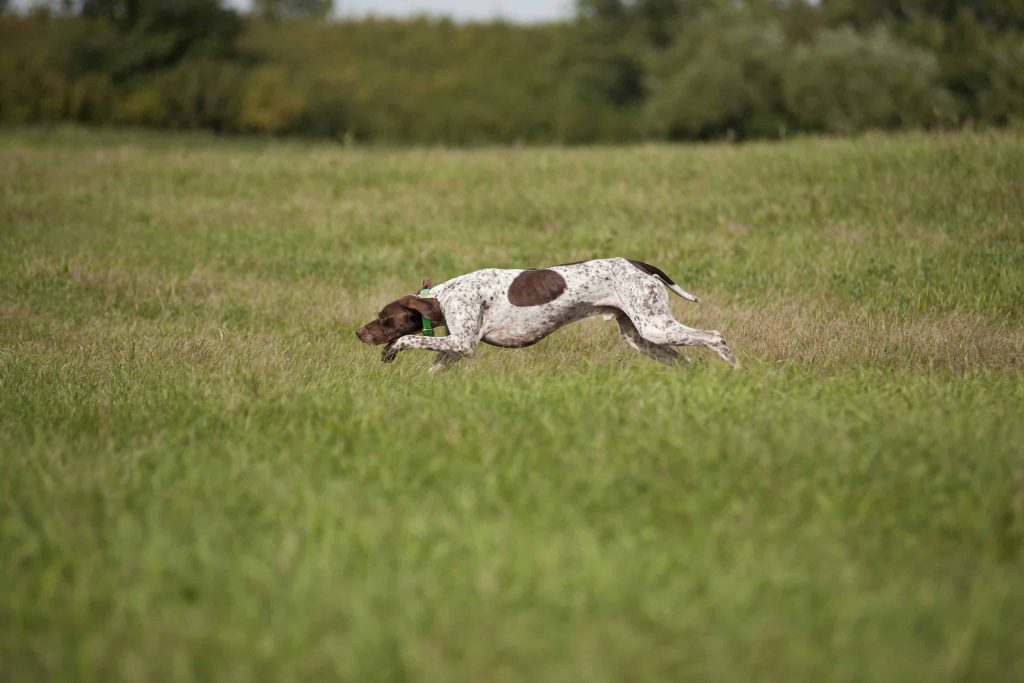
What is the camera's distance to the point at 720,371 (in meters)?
6.70

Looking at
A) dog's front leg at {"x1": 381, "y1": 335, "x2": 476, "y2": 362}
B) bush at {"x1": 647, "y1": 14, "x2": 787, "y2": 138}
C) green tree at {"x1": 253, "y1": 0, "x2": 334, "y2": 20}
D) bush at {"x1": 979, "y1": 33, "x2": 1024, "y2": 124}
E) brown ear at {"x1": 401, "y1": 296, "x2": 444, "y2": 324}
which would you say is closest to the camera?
dog's front leg at {"x1": 381, "y1": 335, "x2": 476, "y2": 362}

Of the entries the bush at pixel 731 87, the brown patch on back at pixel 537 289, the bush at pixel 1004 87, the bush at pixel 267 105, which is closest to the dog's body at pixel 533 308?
the brown patch on back at pixel 537 289

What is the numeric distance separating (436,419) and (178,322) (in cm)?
518

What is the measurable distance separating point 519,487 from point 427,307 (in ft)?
9.05

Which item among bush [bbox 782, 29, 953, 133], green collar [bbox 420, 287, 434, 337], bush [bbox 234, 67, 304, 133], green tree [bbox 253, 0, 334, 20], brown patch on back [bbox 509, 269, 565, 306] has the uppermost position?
green tree [bbox 253, 0, 334, 20]

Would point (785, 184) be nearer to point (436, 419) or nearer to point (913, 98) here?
point (436, 419)

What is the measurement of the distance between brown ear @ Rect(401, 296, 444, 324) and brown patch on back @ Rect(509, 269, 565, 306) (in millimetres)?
524

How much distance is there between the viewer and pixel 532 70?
43.4 m

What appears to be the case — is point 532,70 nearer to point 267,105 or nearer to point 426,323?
point 267,105

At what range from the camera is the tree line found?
30.2 m

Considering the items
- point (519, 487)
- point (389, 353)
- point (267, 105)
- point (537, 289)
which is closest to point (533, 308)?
point (537, 289)

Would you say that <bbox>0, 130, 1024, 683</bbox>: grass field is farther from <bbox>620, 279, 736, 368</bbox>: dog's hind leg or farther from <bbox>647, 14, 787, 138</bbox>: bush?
<bbox>647, 14, 787, 138</bbox>: bush

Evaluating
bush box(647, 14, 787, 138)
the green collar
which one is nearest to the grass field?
the green collar

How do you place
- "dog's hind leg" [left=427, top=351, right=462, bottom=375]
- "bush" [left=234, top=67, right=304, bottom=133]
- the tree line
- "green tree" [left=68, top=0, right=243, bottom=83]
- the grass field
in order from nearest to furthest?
the grass field, "dog's hind leg" [left=427, top=351, right=462, bottom=375], the tree line, "bush" [left=234, top=67, right=304, bottom=133], "green tree" [left=68, top=0, right=243, bottom=83]
